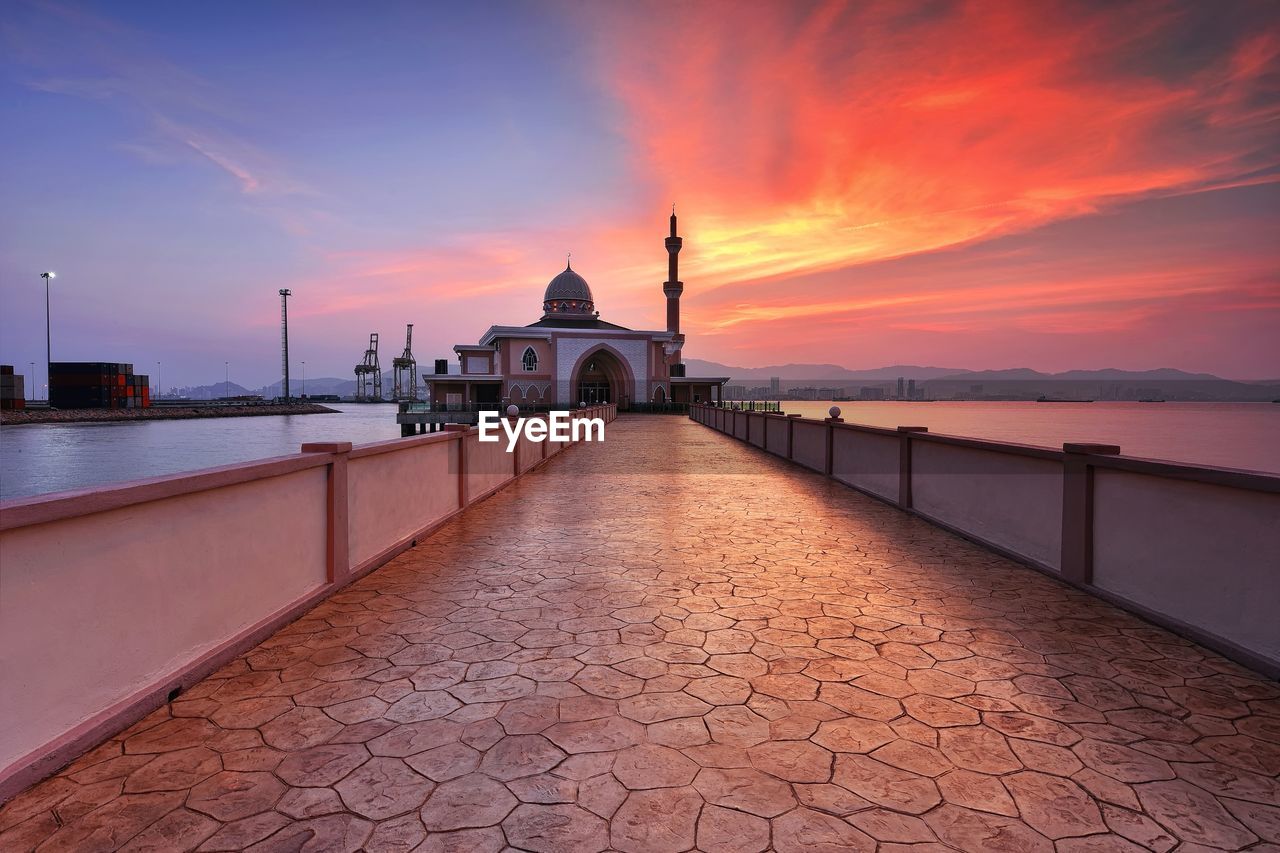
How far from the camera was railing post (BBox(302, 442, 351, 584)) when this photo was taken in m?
5.57

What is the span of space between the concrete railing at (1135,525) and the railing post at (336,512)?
7.02 m

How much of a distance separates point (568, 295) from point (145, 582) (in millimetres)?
67939

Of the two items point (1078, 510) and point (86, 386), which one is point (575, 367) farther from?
A: point (86, 386)

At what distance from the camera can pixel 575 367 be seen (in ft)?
191

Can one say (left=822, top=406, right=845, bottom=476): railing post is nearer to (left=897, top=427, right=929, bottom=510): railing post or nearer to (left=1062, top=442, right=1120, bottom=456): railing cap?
(left=897, top=427, right=929, bottom=510): railing post

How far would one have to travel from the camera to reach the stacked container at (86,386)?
9225cm

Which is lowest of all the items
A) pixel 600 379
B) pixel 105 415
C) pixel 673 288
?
pixel 105 415

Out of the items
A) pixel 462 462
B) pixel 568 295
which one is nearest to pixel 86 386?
pixel 568 295

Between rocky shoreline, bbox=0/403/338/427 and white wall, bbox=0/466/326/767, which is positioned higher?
white wall, bbox=0/466/326/767

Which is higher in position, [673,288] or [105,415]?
[673,288]

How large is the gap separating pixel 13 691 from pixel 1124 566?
770 cm

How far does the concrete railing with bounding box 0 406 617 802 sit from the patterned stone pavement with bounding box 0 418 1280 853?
0.19 metres

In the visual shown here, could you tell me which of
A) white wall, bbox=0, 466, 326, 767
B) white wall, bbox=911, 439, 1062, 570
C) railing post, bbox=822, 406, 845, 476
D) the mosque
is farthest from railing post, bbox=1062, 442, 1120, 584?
the mosque

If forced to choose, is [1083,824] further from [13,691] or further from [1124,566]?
[13,691]
